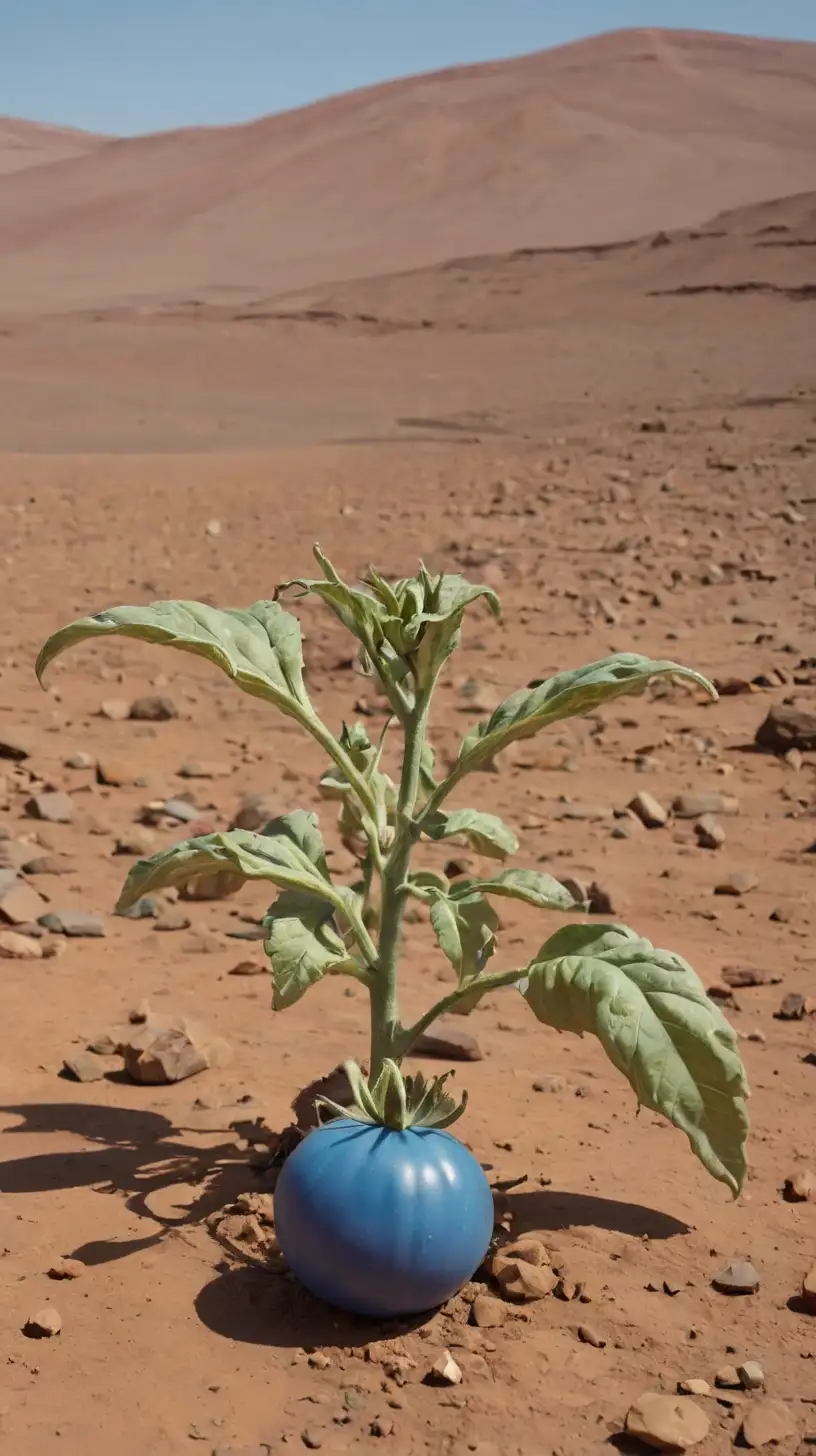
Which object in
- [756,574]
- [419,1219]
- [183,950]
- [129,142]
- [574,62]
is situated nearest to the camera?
[419,1219]

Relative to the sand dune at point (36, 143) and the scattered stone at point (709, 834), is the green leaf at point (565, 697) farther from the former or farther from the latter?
the sand dune at point (36, 143)

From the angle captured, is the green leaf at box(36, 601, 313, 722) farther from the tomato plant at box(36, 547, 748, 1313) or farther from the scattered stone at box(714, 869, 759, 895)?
the scattered stone at box(714, 869, 759, 895)

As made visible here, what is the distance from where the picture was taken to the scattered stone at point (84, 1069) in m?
3.55

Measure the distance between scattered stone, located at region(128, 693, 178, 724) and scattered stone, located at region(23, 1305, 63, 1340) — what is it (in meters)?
3.96

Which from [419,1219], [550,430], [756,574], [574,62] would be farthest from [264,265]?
[419,1219]

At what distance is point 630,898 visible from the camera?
479 centimetres

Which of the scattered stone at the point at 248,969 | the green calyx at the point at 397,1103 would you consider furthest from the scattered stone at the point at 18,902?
the green calyx at the point at 397,1103

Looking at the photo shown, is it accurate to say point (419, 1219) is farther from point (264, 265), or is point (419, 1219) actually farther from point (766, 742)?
point (264, 265)

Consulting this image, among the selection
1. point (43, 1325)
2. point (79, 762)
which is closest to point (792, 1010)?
point (43, 1325)

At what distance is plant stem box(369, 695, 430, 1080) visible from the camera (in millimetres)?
2895

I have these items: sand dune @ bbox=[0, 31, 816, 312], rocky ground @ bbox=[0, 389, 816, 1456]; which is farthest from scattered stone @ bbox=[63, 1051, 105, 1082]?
sand dune @ bbox=[0, 31, 816, 312]

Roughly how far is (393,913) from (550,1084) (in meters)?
0.89

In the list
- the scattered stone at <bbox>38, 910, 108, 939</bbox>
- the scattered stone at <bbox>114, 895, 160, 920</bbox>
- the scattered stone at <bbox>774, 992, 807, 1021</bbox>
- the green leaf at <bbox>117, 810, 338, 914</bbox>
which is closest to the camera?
the green leaf at <bbox>117, 810, 338, 914</bbox>

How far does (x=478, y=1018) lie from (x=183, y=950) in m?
0.85
